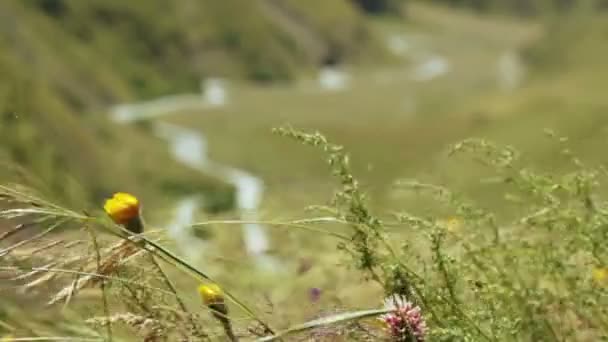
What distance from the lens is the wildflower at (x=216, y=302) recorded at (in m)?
2.40

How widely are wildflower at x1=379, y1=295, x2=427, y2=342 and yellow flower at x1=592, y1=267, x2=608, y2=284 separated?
727mm

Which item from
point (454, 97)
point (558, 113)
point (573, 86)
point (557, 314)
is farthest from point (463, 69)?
point (557, 314)

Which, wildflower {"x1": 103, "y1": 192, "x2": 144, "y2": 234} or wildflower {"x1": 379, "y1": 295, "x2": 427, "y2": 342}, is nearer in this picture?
wildflower {"x1": 379, "y1": 295, "x2": 427, "y2": 342}

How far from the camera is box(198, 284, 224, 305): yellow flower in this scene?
7.98ft

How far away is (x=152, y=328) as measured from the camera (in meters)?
2.39

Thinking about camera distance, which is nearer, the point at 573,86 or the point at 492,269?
the point at 492,269

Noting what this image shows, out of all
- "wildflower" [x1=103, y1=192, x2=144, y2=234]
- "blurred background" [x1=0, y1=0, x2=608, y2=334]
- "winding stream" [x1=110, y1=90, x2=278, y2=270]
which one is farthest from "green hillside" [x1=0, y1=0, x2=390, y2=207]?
"wildflower" [x1=103, y1=192, x2=144, y2=234]

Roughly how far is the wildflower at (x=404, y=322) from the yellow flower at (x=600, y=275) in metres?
0.73

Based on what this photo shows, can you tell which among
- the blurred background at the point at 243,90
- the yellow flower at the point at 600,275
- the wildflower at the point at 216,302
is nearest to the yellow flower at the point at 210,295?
the wildflower at the point at 216,302

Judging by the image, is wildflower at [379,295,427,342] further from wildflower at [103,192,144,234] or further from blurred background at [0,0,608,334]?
blurred background at [0,0,608,334]

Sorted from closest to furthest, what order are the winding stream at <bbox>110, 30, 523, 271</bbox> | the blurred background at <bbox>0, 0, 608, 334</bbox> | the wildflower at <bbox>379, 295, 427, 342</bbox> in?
1. the wildflower at <bbox>379, 295, 427, 342</bbox>
2. the blurred background at <bbox>0, 0, 608, 334</bbox>
3. the winding stream at <bbox>110, 30, 523, 271</bbox>

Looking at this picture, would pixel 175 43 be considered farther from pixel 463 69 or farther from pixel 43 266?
pixel 43 266

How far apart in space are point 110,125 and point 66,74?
12.8 m

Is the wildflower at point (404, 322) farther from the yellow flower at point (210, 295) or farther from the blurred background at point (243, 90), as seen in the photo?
the blurred background at point (243, 90)
